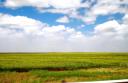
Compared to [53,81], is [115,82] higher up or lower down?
higher up

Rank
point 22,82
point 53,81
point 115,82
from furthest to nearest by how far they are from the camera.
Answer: point 53,81 < point 22,82 < point 115,82

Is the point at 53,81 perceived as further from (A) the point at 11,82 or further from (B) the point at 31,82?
(A) the point at 11,82

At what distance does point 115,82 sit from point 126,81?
235 mm

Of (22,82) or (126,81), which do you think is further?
(22,82)

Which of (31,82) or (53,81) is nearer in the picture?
(31,82)

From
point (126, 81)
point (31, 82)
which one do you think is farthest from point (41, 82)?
point (126, 81)

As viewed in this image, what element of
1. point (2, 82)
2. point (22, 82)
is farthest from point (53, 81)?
point (2, 82)

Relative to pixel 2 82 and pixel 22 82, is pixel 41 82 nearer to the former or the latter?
pixel 22 82

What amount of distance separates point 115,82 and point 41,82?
423 inches

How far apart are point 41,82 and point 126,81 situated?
35.0ft

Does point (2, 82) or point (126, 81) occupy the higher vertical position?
point (126, 81)

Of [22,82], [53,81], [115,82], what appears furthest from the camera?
[53,81]

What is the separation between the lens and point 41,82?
13656 mm

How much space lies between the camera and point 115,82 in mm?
3324
